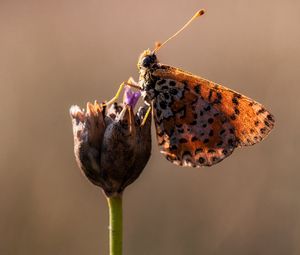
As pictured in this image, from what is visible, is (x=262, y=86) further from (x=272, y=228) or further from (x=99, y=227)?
(x=99, y=227)

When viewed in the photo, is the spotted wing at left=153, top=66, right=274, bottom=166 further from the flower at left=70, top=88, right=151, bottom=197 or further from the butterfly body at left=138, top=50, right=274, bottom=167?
the flower at left=70, top=88, right=151, bottom=197

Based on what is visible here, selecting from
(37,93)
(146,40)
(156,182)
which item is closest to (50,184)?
(156,182)

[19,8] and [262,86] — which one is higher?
[19,8]

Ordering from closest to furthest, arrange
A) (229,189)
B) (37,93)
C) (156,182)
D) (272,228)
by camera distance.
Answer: (272,228), (229,189), (156,182), (37,93)

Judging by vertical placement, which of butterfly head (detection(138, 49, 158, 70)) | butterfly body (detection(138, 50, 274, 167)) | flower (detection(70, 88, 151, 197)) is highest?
butterfly head (detection(138, 49, 158, 70))

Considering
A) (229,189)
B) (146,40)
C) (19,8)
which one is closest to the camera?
(229,189)

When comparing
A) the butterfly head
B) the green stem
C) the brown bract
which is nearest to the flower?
the brown bract

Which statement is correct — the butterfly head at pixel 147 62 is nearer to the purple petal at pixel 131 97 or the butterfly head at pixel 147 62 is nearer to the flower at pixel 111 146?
the purple petal at pixel 131 97
